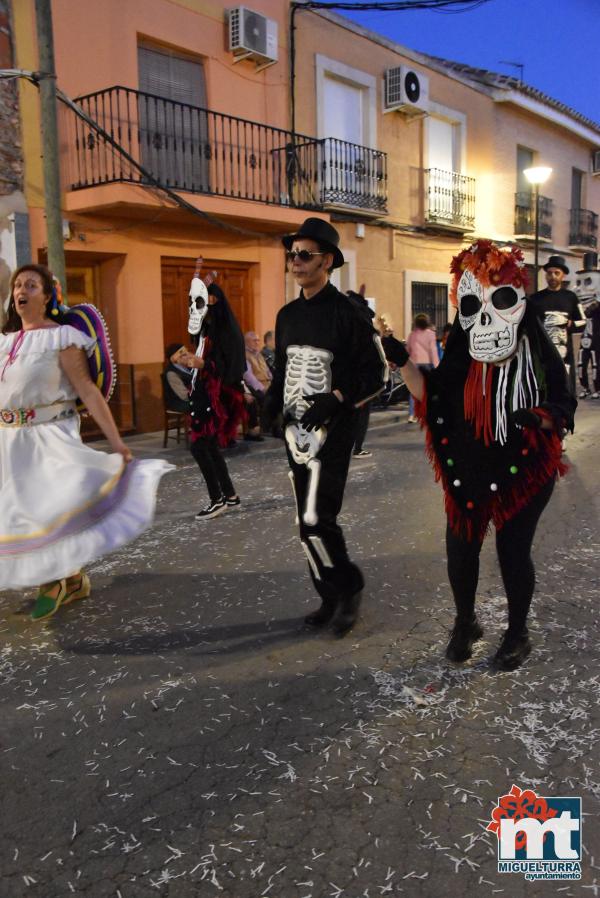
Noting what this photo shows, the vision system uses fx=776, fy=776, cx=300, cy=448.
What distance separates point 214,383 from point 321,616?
118 inches

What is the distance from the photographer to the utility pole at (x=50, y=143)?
8.35 metres

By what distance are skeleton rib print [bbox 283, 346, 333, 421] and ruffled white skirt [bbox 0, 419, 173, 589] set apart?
0.92 metres

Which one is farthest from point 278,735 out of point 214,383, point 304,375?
point 214,383

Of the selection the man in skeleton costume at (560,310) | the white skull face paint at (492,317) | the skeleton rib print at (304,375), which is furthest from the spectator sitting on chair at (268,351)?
the white skull face paint at (492,317)

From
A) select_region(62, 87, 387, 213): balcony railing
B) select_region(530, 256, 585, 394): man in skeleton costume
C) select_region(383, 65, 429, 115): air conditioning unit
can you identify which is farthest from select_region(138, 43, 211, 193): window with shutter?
select_region(530, 256, 585, 394): man in skeleton costume

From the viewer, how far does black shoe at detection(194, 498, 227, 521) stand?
648 centimetres

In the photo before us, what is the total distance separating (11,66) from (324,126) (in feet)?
23.9

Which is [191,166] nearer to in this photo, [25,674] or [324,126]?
[324,126]

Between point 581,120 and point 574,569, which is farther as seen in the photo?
point 581,120

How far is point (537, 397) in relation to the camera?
3.30 meters

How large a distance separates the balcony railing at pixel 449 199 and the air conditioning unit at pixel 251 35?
5.96m

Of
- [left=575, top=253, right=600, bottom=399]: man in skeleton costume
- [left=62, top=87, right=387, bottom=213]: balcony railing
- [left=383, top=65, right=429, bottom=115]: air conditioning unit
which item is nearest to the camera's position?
[left=62, top=87, right=387, bottom=213]: balcony railing

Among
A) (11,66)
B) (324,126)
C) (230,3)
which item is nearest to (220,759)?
(11,66)

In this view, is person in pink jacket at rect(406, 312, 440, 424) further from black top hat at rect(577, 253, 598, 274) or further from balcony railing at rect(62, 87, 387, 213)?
black top hat at rect(577, 253, 598, 274)
